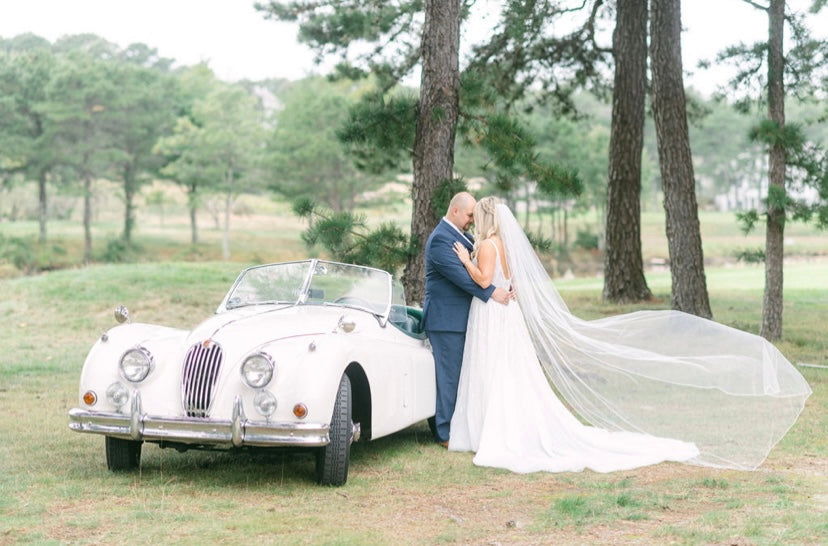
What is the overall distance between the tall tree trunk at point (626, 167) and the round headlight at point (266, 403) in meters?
12.9

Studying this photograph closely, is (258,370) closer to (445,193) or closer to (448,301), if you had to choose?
(448,301)

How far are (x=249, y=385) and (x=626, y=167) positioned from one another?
1351 cm

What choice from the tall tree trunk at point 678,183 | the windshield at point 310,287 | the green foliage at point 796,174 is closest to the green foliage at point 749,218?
the green foliage at point 796,174

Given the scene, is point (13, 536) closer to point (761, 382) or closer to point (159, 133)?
point (761, 382)

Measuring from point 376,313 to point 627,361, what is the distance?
207 centimetres

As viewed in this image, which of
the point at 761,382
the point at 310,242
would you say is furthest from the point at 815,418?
the point at 310,242

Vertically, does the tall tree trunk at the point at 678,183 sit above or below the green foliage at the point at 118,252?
above

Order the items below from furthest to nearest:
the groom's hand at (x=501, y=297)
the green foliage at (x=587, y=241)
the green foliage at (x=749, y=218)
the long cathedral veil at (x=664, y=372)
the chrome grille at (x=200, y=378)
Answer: the green foliage at (x=587, y=241) < the green foliage at (x=749, y=218) < the groom's hand at (x=501, y=297) < the long cathedral veil at (x=664, y=372) < the chrome grille at (x=200, y=378)

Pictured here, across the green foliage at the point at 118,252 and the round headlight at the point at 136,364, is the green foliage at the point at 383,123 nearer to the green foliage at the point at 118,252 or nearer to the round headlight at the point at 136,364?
the round headlight at the point at 136,364

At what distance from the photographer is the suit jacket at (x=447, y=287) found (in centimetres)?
806

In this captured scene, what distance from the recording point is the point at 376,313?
7.73 meters

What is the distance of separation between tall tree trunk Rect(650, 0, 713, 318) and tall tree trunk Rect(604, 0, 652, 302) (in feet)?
12.1

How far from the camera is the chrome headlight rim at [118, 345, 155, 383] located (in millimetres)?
6336

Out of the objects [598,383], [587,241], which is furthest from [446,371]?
[587,241]
